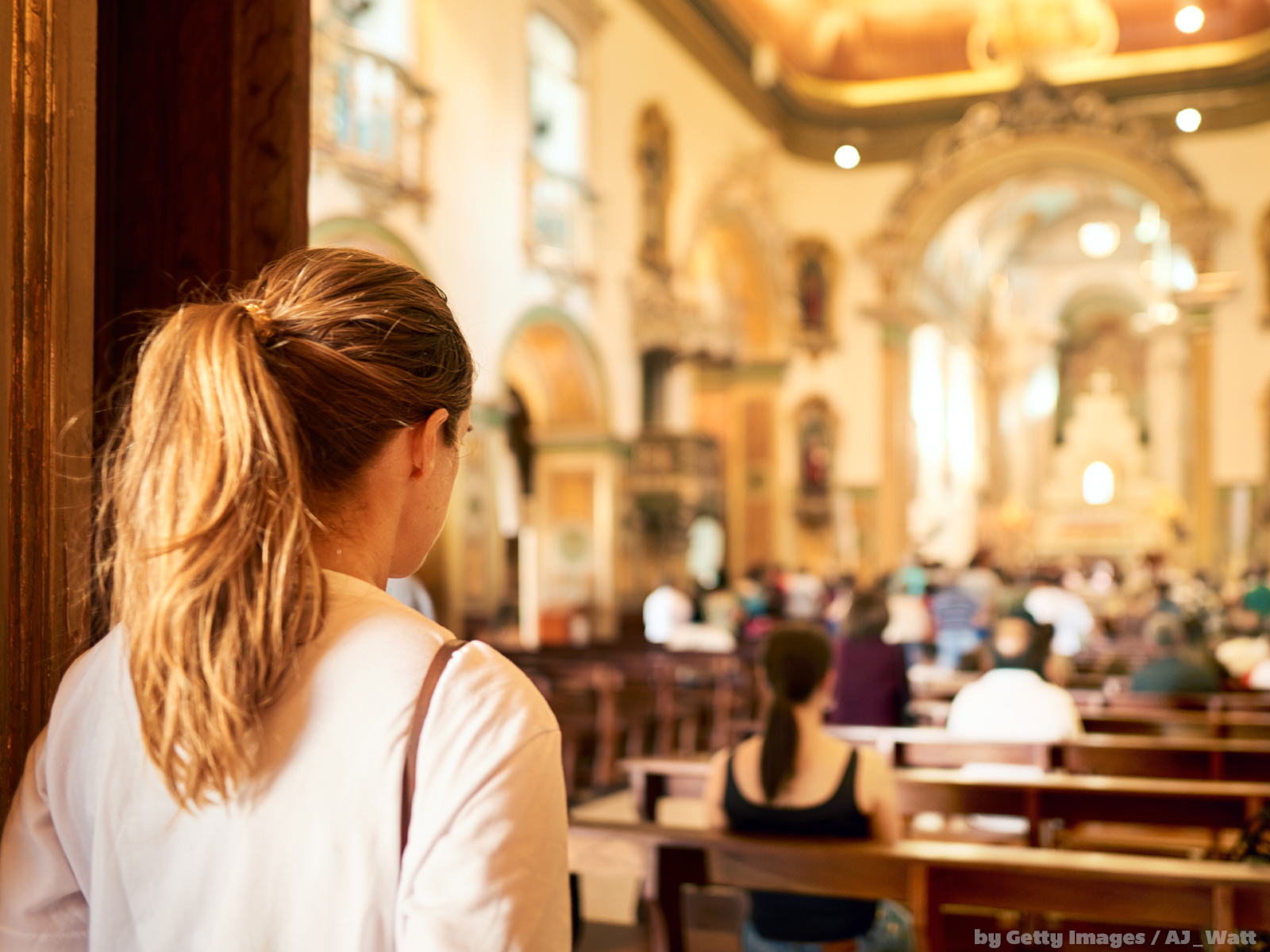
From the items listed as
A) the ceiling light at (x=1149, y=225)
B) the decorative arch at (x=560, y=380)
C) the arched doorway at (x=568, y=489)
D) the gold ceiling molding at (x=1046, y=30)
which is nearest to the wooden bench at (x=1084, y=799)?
the arched doorway at (x=568, y=489)

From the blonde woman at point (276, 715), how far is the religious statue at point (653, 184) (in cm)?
1447

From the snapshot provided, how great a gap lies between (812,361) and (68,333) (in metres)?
19.5

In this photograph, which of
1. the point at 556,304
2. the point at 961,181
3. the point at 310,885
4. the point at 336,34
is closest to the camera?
the point at 310,885

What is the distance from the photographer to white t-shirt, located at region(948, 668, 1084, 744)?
504 centimetres

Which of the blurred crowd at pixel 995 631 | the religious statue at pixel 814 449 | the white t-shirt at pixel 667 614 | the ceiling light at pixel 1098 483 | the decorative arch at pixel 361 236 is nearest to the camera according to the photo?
the blurred crowd at pixel 995 631

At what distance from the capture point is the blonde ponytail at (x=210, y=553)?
1.05 meters

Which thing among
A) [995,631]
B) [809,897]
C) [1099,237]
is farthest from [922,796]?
[1099,237]

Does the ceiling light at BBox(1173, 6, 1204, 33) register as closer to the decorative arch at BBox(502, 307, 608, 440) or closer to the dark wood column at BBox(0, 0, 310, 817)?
the decorative arch at BBox(502, 307, 608, 440)

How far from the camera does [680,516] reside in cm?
1451

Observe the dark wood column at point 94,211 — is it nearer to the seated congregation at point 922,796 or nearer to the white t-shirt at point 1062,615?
the seated congregation at point 922,796

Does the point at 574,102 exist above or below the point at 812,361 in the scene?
above

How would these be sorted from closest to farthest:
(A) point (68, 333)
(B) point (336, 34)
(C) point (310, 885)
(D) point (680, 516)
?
(C) point (310, 885) < (A) point (68, 333) < (B) point (336, 34) < (D) point (680, 516)

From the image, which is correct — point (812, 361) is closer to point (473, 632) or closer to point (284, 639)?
point (473, 632)

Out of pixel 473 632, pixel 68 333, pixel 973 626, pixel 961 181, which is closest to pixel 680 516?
pixel 473 632
